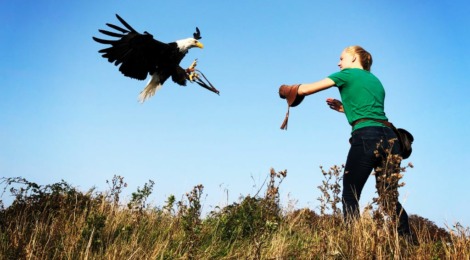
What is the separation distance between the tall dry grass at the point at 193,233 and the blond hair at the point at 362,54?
3.76ft

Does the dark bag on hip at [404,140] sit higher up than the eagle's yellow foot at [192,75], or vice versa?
the eagle's yellow foot at [192,75]

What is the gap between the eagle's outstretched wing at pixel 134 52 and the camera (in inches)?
305

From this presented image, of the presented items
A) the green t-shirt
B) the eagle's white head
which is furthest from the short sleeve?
the eagle's white head

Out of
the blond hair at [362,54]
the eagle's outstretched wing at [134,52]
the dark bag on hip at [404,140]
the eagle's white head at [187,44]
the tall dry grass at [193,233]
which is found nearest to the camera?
the tall dry grass at [193,233]

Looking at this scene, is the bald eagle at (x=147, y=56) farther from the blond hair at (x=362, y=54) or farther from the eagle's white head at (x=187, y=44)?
the blond hair at (x=362, y=54)

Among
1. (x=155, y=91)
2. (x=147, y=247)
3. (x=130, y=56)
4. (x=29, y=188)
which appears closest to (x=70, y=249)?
(x=147, y=247)

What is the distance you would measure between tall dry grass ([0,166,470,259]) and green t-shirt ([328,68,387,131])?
1.93 ft

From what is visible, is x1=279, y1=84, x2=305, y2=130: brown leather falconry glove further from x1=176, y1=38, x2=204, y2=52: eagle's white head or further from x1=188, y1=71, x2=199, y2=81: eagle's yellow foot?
x1=176, y1=38, x2=204, y2=52: eagle's white head

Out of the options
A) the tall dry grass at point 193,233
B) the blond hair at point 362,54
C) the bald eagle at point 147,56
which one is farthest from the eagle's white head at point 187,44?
the blond hair at point 362,54

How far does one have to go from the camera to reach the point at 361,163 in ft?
11.5

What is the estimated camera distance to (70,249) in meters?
3.12

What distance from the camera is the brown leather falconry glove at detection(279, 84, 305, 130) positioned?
3.62 metres

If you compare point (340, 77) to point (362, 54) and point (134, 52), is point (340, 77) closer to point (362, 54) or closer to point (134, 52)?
point (362, 54)

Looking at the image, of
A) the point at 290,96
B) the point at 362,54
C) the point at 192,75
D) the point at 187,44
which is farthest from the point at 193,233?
the point at 187,44
